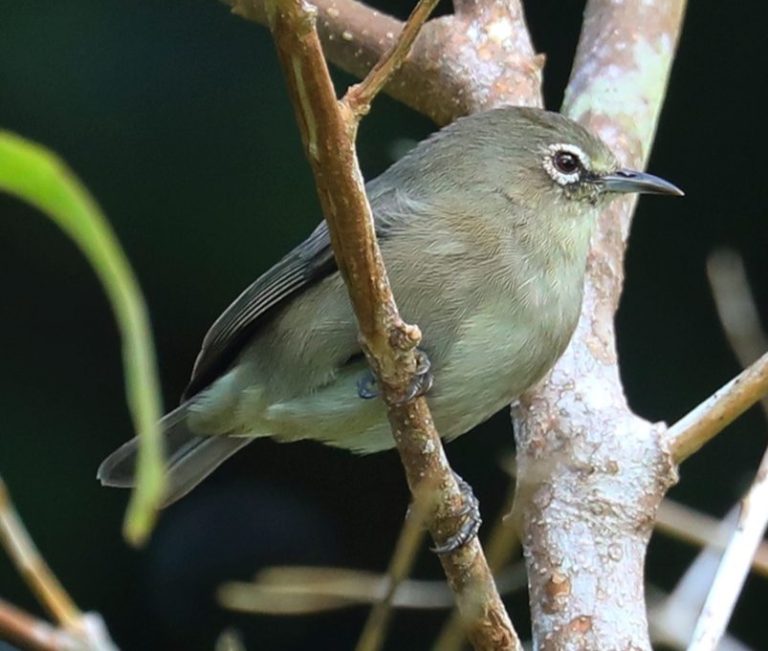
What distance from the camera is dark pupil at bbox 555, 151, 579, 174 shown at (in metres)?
3.70

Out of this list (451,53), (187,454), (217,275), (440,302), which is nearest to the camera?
(440,302)

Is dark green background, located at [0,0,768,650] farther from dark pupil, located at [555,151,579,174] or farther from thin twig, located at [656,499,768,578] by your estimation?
thin twig, located at [656,499,768,578]

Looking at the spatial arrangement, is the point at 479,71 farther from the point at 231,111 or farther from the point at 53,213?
the point at 53,213

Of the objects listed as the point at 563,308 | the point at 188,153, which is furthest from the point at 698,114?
the point at 563,308

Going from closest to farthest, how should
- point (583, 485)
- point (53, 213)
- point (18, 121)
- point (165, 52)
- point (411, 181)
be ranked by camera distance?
point (53, 213) → point (583, 485) → point (411, 181) → point (18, 121) → point (165, 52)

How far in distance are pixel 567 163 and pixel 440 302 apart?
78cm

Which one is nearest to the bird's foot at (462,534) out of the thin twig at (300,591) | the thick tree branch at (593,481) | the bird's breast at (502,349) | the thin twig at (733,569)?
the thick tree branch at (593,481)

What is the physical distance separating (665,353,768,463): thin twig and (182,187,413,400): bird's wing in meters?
0.91

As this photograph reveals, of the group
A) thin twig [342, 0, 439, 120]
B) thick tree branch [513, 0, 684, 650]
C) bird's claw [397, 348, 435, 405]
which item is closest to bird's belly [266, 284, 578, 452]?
thick tree branch [513, 0, 684, 650]

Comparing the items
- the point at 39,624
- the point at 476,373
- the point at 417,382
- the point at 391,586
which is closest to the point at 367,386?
the point at 476,373

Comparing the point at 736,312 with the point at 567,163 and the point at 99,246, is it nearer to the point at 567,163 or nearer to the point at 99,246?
the point at 567,163

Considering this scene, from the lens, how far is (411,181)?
11.9ft

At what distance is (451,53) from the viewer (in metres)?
4.25

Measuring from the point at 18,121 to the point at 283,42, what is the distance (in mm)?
3831
